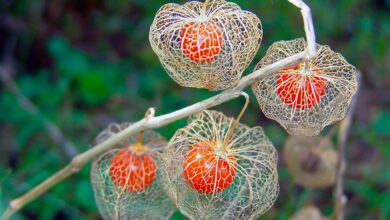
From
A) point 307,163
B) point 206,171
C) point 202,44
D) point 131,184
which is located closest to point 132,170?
point 131,184

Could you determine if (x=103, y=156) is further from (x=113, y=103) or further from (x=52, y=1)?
(x=52, y=1)

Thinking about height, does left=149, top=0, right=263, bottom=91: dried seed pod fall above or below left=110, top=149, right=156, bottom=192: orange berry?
above

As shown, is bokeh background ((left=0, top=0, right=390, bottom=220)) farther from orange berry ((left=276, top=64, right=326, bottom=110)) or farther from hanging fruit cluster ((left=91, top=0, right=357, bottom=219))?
orange berry ((left=276, top=64, right=326, bottom=110))

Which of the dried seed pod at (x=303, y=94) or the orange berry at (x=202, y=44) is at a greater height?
the orange berry at (x=202, y=44)

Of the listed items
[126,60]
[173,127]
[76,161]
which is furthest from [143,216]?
[126,60]

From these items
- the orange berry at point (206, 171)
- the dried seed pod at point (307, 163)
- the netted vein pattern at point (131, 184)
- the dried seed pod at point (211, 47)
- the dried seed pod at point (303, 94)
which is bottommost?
the dried seed pod at point (307, 163)

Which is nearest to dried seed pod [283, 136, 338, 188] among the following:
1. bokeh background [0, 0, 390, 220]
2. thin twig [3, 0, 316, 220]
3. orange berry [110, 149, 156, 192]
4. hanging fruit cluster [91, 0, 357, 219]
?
bokeh background [0, 0, 390, 220]

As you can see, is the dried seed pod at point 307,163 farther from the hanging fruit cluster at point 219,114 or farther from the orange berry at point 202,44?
the orange berry at point 202,44

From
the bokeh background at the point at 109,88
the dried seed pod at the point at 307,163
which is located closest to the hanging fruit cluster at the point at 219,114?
the dried seed pod at the point at 307,163
